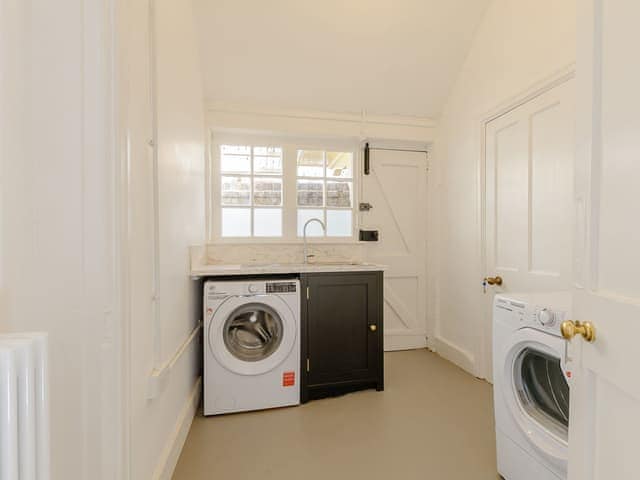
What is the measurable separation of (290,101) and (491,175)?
1.83 meters

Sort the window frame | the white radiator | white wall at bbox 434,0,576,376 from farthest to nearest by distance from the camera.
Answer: the window frame < white wall at bbox 434,0,576,376 < the white radiator

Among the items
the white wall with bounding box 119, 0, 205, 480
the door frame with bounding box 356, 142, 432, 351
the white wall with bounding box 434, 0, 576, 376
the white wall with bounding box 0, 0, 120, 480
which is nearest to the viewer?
the white wall with bounding box 0, 0, 120, 480

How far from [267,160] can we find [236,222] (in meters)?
0.66

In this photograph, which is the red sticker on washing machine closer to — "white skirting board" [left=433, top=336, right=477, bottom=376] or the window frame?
the window frame

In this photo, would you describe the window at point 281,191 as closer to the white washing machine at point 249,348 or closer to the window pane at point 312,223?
the window pane at point 312,223

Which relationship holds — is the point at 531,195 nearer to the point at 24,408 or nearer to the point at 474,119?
the point at 474,119

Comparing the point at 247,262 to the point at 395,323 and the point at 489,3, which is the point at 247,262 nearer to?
the point at 395,323

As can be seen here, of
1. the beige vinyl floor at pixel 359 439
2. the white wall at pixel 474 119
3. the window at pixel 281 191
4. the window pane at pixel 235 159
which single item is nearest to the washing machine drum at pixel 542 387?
the beige vinyl floor at pixel 359 439

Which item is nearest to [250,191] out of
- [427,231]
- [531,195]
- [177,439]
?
[427,231]

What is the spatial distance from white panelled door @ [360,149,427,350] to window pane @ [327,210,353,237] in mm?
142

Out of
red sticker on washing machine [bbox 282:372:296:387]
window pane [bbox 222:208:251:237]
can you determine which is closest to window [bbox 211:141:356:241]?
window pane [bbox 222:208:251:237]

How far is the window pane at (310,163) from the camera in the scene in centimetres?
307

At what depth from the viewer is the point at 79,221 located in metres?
0.88

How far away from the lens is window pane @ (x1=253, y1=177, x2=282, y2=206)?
2.97 meters
